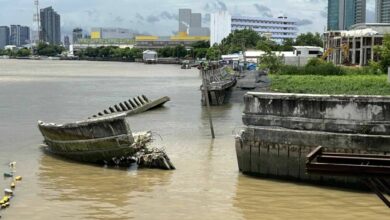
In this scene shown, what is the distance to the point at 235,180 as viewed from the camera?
1697 cm

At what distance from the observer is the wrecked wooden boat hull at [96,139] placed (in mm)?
19078

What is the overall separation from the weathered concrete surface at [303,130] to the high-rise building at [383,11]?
554 ft

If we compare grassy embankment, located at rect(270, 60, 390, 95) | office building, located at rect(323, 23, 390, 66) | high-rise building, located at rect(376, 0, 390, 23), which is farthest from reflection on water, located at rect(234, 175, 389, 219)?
high-rise building, located at rect(376, 0, 390, 23)

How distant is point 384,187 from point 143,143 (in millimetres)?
13252

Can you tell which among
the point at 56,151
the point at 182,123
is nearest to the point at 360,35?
the point at 182,123

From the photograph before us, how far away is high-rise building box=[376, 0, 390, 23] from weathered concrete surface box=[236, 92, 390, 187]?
169 meters

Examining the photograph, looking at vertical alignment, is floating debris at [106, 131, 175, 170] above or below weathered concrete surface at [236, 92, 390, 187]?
below

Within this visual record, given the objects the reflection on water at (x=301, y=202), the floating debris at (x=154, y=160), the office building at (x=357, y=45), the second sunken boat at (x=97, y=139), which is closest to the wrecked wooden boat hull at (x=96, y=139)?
the second sunken boat at (x=97, y=139)

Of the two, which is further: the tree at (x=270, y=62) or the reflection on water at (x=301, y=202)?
the tree at (x=270, y=62)

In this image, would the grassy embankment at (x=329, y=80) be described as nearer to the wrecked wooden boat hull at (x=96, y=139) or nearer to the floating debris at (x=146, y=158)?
the floating debris at (x=146, y=158)

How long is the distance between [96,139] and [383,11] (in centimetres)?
17396

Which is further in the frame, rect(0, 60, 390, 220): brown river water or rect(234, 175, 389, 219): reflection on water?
rect(0, 60, 390, 220): brown river water

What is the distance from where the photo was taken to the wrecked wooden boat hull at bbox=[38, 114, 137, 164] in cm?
1908

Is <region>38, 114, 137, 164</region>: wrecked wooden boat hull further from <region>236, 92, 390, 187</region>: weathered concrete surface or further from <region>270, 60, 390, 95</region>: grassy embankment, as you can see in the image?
<region>270, 60, 390, 95</region>: grassy embankment
